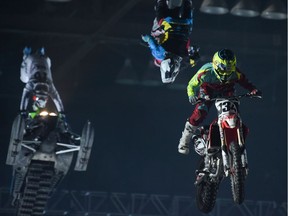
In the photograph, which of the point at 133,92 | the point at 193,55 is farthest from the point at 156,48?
the point at 133,92

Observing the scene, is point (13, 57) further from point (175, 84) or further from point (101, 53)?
point (175, 84)

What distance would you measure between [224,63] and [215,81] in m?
0.38

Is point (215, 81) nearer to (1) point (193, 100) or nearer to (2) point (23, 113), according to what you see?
(1) point (193, 100)

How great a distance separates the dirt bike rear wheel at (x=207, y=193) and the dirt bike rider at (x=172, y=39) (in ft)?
5.38

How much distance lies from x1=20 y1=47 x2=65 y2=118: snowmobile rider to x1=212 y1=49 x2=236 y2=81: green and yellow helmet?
5.42 meters

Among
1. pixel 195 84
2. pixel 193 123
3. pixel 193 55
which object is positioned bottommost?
pixel 193 123

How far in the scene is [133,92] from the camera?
93.9 ft

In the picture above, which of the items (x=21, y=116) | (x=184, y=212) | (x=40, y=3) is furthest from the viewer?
(x=40, y=3)

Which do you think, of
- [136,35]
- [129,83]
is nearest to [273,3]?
[136,35]

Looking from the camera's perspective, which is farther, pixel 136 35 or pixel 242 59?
pixel 242 59

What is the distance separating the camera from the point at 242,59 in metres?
29.0

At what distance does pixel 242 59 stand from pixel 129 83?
3241mm

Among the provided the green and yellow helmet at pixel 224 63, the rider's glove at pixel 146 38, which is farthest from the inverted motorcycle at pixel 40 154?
the green and yellow helmet at pixel 224 63

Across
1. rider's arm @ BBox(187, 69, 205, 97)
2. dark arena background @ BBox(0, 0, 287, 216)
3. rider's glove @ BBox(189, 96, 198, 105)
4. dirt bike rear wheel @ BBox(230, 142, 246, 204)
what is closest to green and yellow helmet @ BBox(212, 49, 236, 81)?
rider's arm @ BBox(187, 69, 205, 97)
